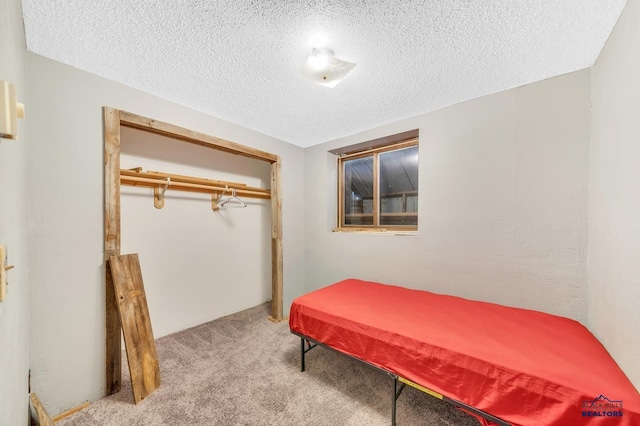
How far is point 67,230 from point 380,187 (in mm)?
2887

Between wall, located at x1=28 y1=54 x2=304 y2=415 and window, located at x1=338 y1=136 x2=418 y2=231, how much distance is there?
2.51 metres

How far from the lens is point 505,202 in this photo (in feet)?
6.49

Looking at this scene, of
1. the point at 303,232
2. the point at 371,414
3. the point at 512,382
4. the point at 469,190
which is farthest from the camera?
the point at 303,232

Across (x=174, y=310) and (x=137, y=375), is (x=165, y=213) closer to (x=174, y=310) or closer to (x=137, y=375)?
(x=174, y=310)

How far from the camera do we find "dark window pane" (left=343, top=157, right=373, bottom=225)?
3.12 metres

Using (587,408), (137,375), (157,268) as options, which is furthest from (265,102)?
(587,408)

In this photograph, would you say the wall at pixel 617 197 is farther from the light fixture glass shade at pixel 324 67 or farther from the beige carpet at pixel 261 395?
the light fixture glass shade at pixel 324 67

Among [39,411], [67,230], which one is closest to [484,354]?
[39,411]

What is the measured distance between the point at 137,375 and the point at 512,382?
2349 mm

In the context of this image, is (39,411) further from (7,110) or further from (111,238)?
(7,110)

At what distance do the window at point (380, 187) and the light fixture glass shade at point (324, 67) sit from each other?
4.66 feet

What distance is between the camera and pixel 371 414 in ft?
5.10

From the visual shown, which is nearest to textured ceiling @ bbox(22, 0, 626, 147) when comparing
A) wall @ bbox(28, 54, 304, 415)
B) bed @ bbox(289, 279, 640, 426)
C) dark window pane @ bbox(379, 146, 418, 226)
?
wall @ bbox(28, 54, 304, 415)

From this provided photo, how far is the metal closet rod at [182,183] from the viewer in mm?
2191
